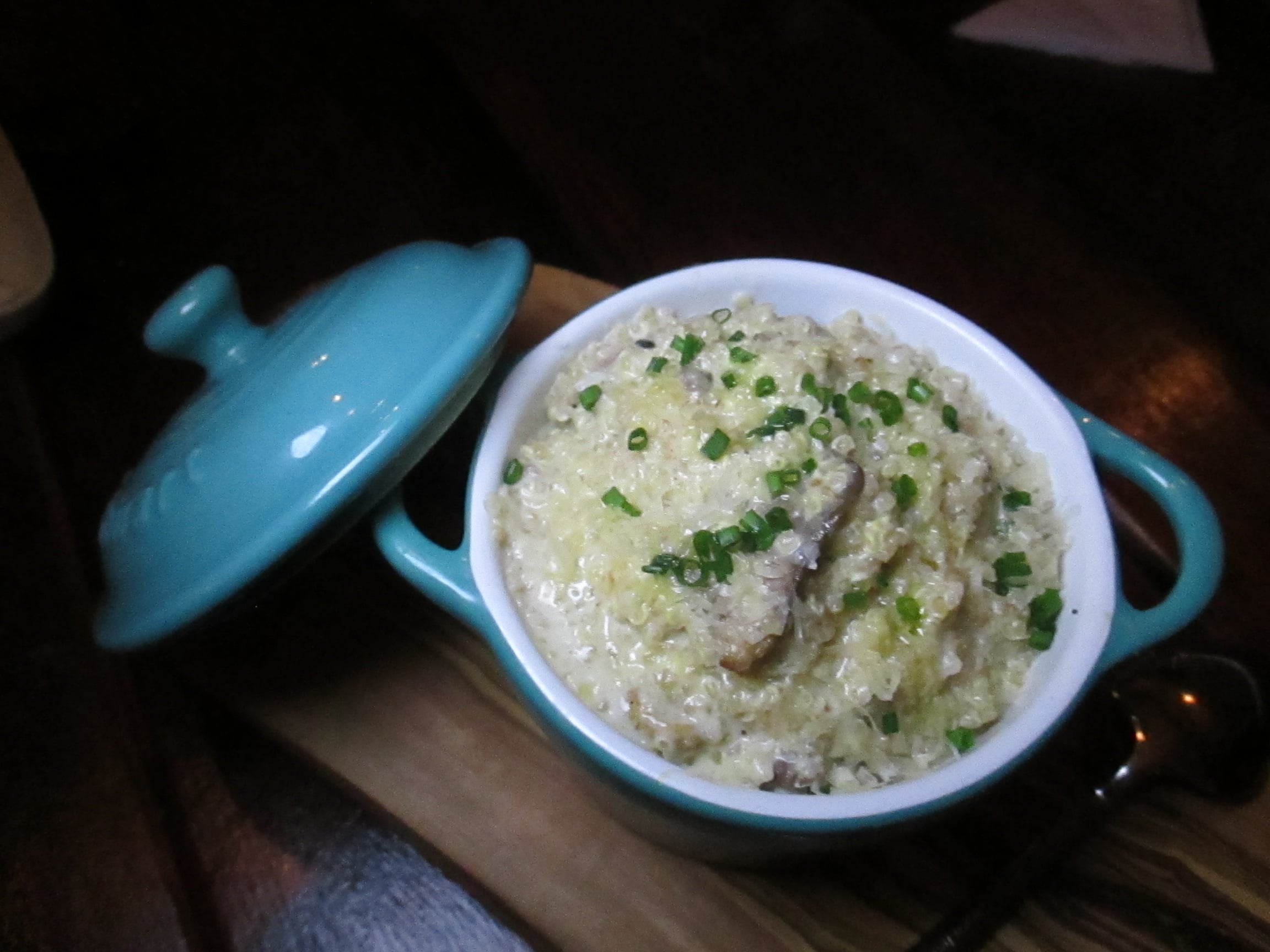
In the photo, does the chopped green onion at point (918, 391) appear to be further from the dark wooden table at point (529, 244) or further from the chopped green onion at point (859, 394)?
the dark wooden table at point (529, 244)

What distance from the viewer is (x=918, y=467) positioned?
1.20 m

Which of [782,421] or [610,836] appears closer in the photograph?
[782,421]

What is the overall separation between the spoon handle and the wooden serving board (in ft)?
0.12

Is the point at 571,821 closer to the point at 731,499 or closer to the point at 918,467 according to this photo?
the point at 731,499

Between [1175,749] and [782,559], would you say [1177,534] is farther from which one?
[782,559]

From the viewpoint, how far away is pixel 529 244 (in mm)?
2201

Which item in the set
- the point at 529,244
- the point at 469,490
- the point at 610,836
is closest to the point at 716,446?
the point at 469,490

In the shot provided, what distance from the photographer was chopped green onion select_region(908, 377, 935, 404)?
1.29 meters

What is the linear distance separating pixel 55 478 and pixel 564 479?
1.18m

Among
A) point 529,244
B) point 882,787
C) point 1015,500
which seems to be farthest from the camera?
point 529,244

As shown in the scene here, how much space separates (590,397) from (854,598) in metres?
0.46

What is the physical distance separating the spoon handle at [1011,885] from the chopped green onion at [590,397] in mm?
883

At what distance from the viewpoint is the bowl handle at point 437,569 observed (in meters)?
1.18

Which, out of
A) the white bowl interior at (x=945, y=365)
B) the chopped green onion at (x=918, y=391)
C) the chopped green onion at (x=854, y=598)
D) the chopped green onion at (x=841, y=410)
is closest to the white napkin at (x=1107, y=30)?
the white bowl interior at (x=945, y=365)
